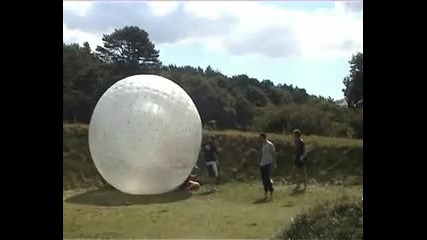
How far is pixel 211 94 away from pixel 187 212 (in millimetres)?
7374

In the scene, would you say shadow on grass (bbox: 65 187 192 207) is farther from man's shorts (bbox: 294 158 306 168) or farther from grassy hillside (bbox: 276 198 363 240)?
grassy hillside (bbox: 276 198 363 240)

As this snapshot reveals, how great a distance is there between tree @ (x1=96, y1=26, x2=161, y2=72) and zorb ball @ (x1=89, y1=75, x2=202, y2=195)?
6.72 meters

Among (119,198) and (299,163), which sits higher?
(299,163)

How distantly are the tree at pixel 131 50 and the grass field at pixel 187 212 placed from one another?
580cm

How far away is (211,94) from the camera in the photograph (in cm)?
1594

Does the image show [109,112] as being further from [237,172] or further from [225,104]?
[225,104]

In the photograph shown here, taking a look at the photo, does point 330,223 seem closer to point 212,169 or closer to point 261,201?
point 261,201

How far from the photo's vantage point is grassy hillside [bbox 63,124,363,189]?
12.6m

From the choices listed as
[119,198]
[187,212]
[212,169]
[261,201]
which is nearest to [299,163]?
[261,201]
